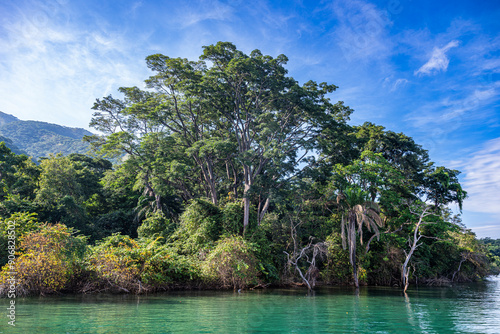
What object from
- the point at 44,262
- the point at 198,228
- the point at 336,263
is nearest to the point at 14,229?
the point at 44,262

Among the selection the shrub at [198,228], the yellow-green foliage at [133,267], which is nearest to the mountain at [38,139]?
the shrub at [198,228]

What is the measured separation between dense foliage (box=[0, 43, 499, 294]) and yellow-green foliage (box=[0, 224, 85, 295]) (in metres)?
2.30

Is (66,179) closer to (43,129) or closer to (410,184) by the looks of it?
(410,184)

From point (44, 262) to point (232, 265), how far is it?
9486 millimetres

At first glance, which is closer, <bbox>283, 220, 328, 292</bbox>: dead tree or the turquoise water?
the turquoise water

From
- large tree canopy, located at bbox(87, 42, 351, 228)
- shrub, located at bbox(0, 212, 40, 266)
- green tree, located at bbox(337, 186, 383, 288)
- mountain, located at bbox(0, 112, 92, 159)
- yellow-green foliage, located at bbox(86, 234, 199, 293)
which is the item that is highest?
mountain, located at bbox(0, 112, 92, 159)

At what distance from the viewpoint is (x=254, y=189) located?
23078 mm

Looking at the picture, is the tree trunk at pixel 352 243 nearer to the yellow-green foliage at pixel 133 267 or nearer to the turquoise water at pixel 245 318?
the turquoise water at pixel 245 318

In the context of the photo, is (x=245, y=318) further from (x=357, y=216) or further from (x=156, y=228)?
(x=156, y=228)

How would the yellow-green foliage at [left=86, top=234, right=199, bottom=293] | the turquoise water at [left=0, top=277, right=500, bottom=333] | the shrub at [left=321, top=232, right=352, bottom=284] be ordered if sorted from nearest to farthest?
the turquoise water at [left=0, top=277, right=500, bottom=333]
the yellow-green foliage at [left=86, top=234, right=199, bottom=293]
the shrub at [left=321, top=232, right=352, bottom=284]

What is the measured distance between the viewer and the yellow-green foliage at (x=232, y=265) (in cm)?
1834

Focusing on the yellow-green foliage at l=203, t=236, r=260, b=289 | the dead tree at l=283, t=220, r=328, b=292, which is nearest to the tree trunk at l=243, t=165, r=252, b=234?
the dead tree at l=283, t=220, r=328, b=292

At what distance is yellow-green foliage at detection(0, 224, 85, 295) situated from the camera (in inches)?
548

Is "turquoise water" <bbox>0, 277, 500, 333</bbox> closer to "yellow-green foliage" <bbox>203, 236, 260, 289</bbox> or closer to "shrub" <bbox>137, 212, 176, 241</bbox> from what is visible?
"yellow-green foliage" <bbox>203, 236, 260, 289</bbox>
